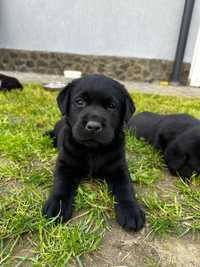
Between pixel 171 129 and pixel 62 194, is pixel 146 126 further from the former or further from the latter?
pixel 62 194

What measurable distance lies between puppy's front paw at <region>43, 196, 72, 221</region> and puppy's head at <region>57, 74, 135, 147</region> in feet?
1.48

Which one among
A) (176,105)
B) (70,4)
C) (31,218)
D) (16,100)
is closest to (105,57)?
(70,4)

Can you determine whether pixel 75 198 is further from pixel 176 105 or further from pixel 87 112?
pixel 176 105

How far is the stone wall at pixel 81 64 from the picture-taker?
8.00 meters

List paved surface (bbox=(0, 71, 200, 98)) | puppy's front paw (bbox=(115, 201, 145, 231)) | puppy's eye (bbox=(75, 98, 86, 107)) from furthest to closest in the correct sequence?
paved surface (bbox=(0, 71, 200, 98)), puppy's eye (bbox=(75, 98, 86, 107)), puppy's front paw (bbox=(115, 201, 145, 231))

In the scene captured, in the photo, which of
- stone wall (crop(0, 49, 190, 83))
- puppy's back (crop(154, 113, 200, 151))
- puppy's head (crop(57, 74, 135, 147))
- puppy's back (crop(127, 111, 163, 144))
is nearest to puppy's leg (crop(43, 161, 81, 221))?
puppy's head (crop(57, 74, 135, 147))

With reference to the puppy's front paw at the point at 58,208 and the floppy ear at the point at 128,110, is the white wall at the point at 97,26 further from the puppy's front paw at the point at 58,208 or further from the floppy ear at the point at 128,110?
the puppy's front paw at the point at 58,208

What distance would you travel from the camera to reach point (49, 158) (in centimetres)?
281

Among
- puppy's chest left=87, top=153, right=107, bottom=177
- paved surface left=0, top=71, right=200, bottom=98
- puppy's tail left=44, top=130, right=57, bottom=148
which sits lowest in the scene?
paved surface left=0, top=71, right=200, bottom=98

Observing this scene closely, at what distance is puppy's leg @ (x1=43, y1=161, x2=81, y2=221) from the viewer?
6.06ft

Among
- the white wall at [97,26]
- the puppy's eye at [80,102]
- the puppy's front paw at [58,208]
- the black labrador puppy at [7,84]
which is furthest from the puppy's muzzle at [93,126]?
the white wall at [97,26]

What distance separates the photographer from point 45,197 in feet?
7.00

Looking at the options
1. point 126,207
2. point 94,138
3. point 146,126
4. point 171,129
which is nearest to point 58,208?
point 126,207

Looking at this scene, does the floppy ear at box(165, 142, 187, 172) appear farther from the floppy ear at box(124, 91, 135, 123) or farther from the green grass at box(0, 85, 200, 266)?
the floppy ear at box(124, 91, 135, 123)
